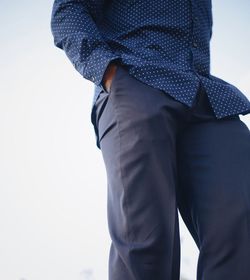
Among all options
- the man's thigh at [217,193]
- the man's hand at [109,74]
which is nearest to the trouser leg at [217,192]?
the man's thigh at [217,193]

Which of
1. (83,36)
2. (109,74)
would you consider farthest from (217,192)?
(83,36)

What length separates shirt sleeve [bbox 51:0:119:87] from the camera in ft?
Answer: 3.96

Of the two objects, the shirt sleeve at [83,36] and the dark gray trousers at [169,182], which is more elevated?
the shirt sleeve at [83,36]

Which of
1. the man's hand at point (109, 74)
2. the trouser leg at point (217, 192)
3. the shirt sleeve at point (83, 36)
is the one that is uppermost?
the shirt sleeve at point (83, 36)

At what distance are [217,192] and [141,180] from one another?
246 mm

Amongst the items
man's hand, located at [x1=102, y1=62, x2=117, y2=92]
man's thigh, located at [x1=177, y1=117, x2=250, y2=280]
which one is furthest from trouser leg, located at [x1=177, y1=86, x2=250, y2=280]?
man's hand, located at [x1=102, y1=62, x2=117, y2=92]

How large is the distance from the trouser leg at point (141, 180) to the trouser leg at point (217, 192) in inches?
3.1

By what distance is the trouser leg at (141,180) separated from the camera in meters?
1.04

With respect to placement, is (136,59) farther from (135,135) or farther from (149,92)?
(135,135)

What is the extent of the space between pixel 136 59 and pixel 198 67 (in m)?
0.28

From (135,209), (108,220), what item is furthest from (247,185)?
(108,220)

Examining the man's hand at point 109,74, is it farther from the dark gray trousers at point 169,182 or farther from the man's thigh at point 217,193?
the man's thigh at point 217,193

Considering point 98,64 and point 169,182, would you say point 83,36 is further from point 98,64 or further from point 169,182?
point 169,182

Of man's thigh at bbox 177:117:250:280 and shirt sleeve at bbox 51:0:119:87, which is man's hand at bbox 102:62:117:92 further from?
man's thigh at bbox 177:117:250:280
